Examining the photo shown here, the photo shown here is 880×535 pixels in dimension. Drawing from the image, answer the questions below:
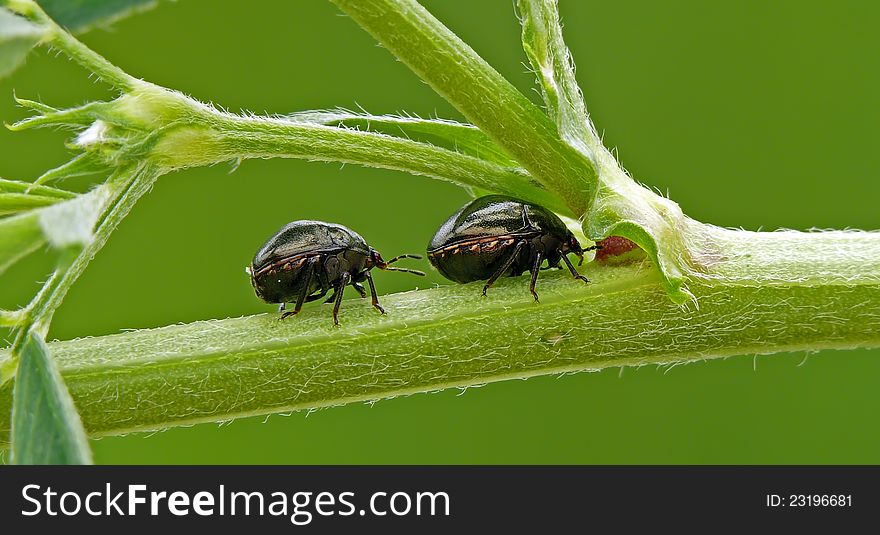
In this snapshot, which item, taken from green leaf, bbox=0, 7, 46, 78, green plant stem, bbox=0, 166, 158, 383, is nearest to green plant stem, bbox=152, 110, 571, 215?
green plant stem, bbox=0, 166, 158, 383

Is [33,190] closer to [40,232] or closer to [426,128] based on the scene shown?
[40,232]

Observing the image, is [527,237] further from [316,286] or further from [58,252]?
[58,252]

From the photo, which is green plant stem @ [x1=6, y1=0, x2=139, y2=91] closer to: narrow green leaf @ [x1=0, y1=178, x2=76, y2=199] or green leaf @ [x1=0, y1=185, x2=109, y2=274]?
narrow green leaf @ [x1=0, y1=178, x2=76, y2=199]

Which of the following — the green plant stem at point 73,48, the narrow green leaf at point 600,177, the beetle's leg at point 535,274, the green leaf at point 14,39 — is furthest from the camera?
the beetle's leg at point 535,274

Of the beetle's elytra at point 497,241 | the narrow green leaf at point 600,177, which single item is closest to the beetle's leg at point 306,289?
the beetle's elytra at point 497,241

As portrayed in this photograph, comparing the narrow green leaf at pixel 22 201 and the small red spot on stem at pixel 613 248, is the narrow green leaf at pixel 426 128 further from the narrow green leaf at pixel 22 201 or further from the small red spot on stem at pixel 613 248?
the narrow green leaf at pixel 22 201

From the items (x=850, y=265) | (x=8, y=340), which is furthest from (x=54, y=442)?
(x=850, y=265)
